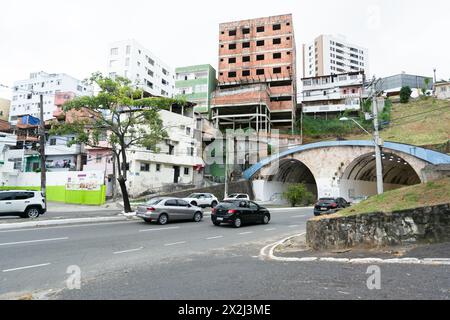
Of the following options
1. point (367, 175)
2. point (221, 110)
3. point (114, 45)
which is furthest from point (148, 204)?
point (114, 45)

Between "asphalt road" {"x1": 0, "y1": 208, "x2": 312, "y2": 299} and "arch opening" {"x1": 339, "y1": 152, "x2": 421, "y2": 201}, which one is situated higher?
"arch opening" {"x1": 339, "y1": 152, "x2": 421, "y2": 201}

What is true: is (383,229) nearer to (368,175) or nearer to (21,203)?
(21,203)

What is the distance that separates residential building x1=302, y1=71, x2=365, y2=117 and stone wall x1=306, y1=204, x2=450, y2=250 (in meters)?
59.3

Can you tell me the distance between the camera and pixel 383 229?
784 cm

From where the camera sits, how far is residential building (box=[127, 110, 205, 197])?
3575cm

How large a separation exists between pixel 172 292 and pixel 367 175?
44.7m

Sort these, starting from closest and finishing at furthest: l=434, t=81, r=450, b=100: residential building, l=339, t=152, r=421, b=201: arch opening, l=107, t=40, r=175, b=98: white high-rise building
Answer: l=339, t=152, r=421, b=201: arch opening < l=107, t=40, r=175, b=98: white high-rise building < l=434, t=81, r=450, b=100: residential building

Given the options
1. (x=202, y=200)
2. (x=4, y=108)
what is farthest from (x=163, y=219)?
(x=4, y=108)

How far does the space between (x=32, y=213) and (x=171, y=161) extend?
22033 mm

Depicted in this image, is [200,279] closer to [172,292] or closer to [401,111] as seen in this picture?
[172,292]

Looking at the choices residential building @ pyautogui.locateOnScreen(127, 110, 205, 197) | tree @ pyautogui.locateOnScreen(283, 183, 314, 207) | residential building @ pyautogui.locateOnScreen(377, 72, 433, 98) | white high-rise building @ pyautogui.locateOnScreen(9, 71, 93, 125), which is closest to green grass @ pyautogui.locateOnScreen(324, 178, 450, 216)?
tree @ pyautogui.locateOnScreen(283, 183, 314, 207)

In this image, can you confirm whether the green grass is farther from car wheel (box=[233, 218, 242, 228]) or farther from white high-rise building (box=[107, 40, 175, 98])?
white high-rise building (box=[107, 40, 175, 98])

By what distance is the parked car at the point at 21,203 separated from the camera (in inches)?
690

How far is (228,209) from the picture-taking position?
642 inches
